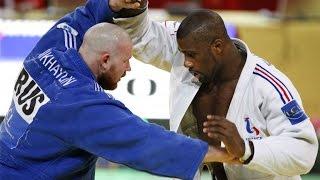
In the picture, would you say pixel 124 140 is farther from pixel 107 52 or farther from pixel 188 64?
pixel 188 64

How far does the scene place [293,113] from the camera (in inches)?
132

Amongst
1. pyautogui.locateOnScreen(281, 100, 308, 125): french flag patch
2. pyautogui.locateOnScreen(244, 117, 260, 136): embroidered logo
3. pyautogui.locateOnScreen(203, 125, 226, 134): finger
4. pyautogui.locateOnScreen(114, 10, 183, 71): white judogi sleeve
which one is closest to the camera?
pyautogui.locateOnScreen(203, 125, 226, 134): finger

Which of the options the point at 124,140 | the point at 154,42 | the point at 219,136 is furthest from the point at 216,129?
the point at 154,42

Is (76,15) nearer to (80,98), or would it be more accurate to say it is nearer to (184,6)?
(80,98)

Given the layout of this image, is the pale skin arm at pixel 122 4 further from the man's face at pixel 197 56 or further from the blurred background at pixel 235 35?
the blurred background at pixel 235 35

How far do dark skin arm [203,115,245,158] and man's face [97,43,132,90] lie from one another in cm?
42

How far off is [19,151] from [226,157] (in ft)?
2.75

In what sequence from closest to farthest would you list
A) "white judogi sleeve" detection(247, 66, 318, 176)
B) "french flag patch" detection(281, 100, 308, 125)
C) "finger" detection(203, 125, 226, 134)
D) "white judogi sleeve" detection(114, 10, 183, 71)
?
1. "finger" detection(203, 125, 226, 134)
2. "white judogi sleeve" detection(247, 66, 318, 176)
3. "french flag patch" detection(281, 100, 308, 125)
4. "white judogi sleeve" detection(114, 10, 183, 71)

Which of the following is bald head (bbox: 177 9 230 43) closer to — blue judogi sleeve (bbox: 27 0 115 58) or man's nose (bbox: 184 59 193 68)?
man's nose (bbox: 184 59 193 68)

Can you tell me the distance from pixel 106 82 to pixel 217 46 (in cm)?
58

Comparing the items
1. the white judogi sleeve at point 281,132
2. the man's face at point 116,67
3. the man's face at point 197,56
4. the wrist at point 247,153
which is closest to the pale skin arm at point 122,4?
the man's face at point 197,56

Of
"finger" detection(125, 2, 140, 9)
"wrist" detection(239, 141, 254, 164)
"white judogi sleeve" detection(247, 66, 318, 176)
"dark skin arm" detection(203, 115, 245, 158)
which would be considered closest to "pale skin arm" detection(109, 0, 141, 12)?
"finger" detection(125, 2, 140, 9)

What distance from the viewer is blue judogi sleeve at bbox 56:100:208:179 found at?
9.62 feet

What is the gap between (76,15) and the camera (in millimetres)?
3721
